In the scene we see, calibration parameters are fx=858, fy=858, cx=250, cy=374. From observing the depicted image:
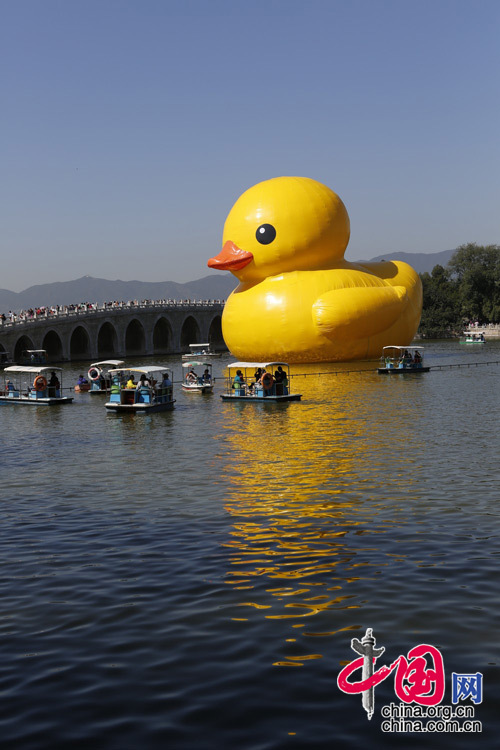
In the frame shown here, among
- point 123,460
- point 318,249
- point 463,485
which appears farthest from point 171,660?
point 318,249

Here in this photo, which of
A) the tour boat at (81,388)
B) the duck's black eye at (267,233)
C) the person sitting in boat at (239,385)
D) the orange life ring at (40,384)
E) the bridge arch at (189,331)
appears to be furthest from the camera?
the bridge arch at (189,331)

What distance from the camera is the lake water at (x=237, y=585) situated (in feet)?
25.5

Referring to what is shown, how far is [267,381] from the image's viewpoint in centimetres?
3509

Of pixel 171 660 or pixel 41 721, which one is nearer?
pixel 41 721

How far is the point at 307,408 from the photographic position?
3172 cm

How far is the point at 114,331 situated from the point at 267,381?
183 feet

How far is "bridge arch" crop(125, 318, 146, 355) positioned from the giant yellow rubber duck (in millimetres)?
45399

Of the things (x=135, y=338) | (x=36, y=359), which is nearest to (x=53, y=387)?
(x=36, y=359)

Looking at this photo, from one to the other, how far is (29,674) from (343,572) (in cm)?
445

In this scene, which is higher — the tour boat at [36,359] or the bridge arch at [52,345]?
the bridge arch at [52,345]

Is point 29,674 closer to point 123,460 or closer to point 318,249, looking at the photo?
point 123,460

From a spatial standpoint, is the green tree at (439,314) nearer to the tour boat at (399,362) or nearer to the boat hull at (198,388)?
the tour boat at (399,362)

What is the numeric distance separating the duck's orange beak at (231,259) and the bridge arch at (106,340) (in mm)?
43547

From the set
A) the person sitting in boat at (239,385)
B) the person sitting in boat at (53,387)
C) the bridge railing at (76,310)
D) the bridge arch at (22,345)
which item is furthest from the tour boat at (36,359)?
the person sitting in boat at (239,385)
